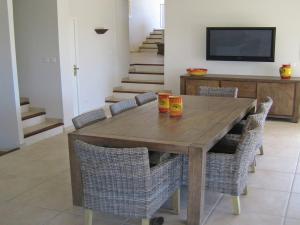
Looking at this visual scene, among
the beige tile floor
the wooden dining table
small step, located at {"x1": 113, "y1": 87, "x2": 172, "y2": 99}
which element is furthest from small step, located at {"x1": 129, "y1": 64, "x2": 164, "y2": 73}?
the wooden dining table

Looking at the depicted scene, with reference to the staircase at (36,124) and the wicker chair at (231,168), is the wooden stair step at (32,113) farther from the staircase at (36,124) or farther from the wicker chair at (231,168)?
the wicker chair at (231,168)

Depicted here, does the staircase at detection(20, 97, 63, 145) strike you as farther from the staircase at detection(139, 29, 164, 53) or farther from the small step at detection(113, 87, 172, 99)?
the staircase at detection(139, 29, 164, 53)

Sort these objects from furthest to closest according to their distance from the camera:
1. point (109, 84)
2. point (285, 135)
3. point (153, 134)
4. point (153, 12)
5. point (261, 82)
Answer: point (153, 12), point (109, 84), point (261, 82), point (285, 135), point (153, 134)

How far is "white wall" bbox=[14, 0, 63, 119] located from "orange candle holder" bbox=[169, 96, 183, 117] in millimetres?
2857

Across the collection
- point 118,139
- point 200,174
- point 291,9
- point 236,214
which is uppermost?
point 291,9

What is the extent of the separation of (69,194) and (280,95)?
4052 millimetres

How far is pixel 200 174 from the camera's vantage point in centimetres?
286

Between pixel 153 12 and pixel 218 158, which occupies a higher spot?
pixel 153 12

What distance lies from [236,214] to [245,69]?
167 inches

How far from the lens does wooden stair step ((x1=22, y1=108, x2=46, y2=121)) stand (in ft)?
19.3

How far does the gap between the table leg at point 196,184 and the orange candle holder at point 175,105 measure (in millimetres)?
907

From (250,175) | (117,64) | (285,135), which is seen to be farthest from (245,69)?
(250,175)

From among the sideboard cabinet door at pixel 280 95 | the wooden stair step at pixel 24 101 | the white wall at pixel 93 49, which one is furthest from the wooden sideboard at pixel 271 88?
the wooden stair step at pixel 24 101

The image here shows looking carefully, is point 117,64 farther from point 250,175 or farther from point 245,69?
point 250,175
